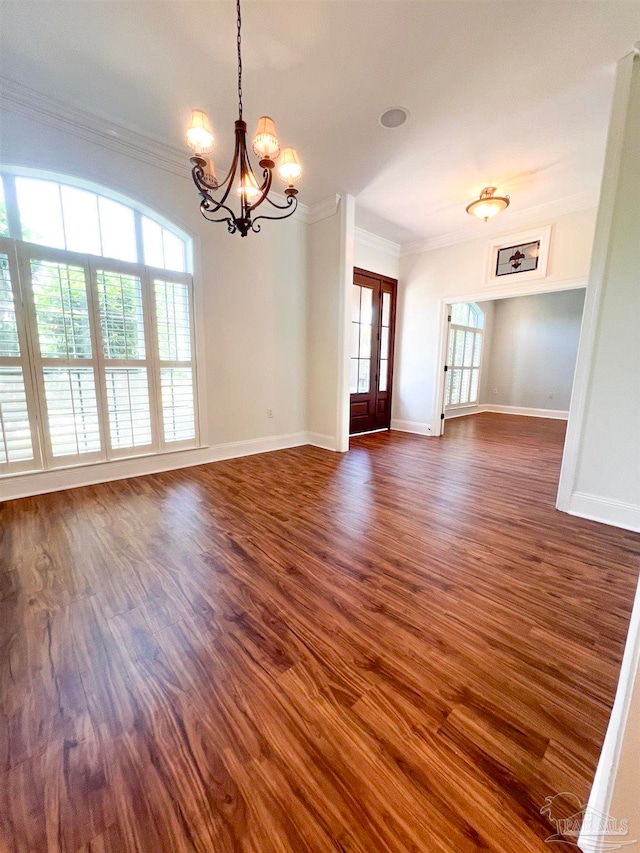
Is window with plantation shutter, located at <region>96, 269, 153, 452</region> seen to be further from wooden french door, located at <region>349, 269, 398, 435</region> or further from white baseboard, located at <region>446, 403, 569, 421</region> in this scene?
white baseboard, located at <region>446, 403, 569, 421</region>

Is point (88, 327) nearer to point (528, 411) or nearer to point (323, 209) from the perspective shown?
point (323, 209)

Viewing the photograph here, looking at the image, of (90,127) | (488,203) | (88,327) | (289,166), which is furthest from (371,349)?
(90,127)

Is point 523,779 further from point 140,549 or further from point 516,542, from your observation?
point 140,549

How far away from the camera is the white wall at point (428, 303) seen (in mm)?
4934

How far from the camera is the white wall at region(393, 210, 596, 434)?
4934 mm

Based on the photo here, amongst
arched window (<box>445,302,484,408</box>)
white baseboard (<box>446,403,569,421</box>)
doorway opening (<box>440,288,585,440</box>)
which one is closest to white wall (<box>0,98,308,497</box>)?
doorway opening (<box>440,288,585,440</box>)

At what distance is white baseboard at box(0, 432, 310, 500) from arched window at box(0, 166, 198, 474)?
90mm

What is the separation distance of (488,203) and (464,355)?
15.1ft

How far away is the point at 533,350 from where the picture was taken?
8219 mm

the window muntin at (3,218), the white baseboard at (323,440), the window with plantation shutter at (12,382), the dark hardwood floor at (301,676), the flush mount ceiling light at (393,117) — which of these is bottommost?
the dark hardwood floor at (301,676)

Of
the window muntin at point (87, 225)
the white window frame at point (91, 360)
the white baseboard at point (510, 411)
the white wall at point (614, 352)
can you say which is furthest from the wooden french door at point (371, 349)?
the white wall at point (614, 352)

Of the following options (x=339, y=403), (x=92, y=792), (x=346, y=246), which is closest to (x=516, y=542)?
(x=92, y=792)

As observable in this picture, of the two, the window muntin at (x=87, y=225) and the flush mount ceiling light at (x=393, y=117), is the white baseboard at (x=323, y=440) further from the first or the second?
the flush mount ceiling light at (x=393, y=117)

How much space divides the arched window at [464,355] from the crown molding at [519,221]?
2237 mm
